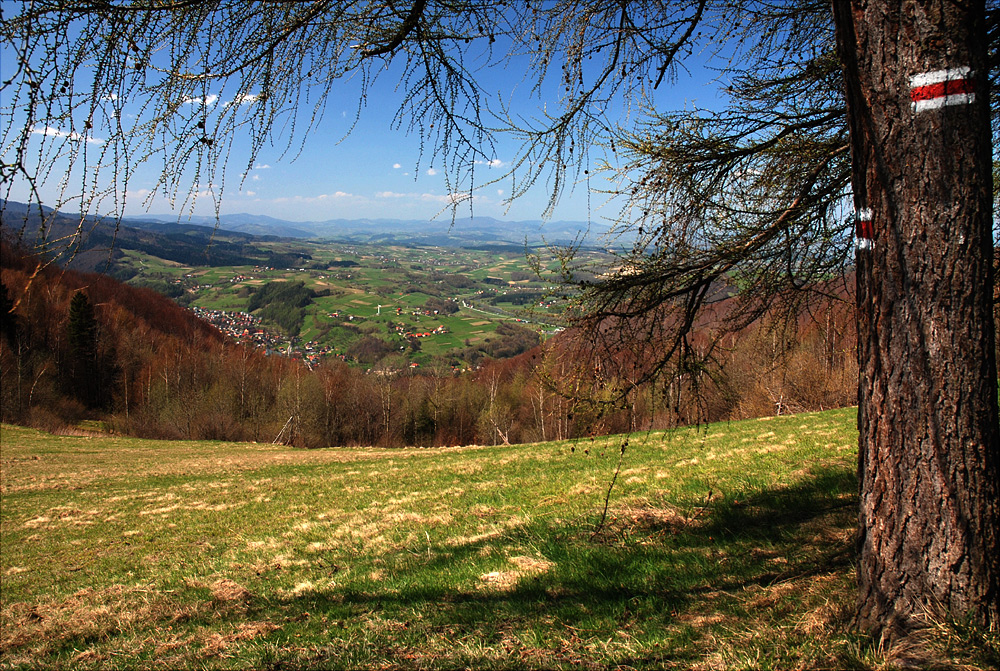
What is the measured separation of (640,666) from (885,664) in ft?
3.11

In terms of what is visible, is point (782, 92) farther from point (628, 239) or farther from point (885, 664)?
point (885, 664)

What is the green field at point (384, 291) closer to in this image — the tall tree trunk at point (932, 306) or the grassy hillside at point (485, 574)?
the grassy hillside at point (485, 574)

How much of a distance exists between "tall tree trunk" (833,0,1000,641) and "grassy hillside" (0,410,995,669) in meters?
0.29

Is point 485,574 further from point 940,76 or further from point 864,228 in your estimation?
point 940,76

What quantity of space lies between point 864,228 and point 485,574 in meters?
3.34

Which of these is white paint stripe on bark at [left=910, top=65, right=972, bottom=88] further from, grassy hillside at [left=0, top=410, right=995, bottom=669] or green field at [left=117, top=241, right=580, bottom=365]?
green field at [left=117, top=241, right=580, bottom=365]

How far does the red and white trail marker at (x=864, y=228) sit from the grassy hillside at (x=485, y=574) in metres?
A: 1.67

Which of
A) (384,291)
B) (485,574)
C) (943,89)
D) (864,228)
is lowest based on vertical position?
(485,574)

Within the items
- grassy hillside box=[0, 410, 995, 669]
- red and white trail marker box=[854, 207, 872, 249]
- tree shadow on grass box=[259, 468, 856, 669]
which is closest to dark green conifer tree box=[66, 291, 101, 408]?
grassy hillside box=[0, 410, 995, 669]

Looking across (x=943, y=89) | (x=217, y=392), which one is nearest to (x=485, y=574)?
(x=943, y=89)

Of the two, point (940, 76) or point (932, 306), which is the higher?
point (940, 76)

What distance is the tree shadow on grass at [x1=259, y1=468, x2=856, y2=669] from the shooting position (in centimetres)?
264

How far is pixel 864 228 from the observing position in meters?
2.32

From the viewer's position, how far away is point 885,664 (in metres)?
1.96
